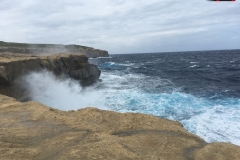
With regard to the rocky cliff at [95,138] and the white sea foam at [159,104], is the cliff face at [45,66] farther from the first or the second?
the rocky cliff at [95,138]

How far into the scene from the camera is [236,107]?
17047 millimetres

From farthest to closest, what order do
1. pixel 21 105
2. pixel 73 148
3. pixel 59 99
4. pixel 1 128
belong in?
pixel 59 99
pixel 21 105
pixel 1 128
pixel 73 148

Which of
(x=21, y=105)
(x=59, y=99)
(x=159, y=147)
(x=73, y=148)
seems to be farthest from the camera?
(x=59, y=99)

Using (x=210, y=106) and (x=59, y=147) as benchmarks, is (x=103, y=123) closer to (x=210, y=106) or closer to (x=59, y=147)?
(x=59, y=147)

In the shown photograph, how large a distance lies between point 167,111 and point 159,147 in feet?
38.1

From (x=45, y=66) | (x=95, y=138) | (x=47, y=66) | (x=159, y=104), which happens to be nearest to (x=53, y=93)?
(x=45, y=66)

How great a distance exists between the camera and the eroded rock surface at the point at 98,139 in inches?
187

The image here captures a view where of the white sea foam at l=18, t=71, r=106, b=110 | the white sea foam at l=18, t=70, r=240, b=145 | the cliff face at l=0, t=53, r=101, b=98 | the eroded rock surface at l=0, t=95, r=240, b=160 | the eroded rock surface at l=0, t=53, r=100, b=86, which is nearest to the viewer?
the eroded rock surface at l=0, t=95, r=240, b=160

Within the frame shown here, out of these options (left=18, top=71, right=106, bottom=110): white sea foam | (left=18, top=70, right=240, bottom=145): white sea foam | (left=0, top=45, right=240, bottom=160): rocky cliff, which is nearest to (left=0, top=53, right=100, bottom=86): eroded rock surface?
(left=18, top=71, right=106, bottom=110): white sea foam

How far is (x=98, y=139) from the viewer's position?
5379mm

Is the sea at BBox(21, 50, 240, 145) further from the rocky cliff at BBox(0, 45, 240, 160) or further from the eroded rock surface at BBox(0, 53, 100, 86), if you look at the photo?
the rocky cliff at BBox(0, 45, 240, 160)

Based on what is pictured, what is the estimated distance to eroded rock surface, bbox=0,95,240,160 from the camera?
474 centimetres

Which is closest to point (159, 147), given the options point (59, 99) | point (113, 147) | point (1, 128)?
point (113, 147)

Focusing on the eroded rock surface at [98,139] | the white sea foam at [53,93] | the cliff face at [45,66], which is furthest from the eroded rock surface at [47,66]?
the eroded rock surface at [98,139]
